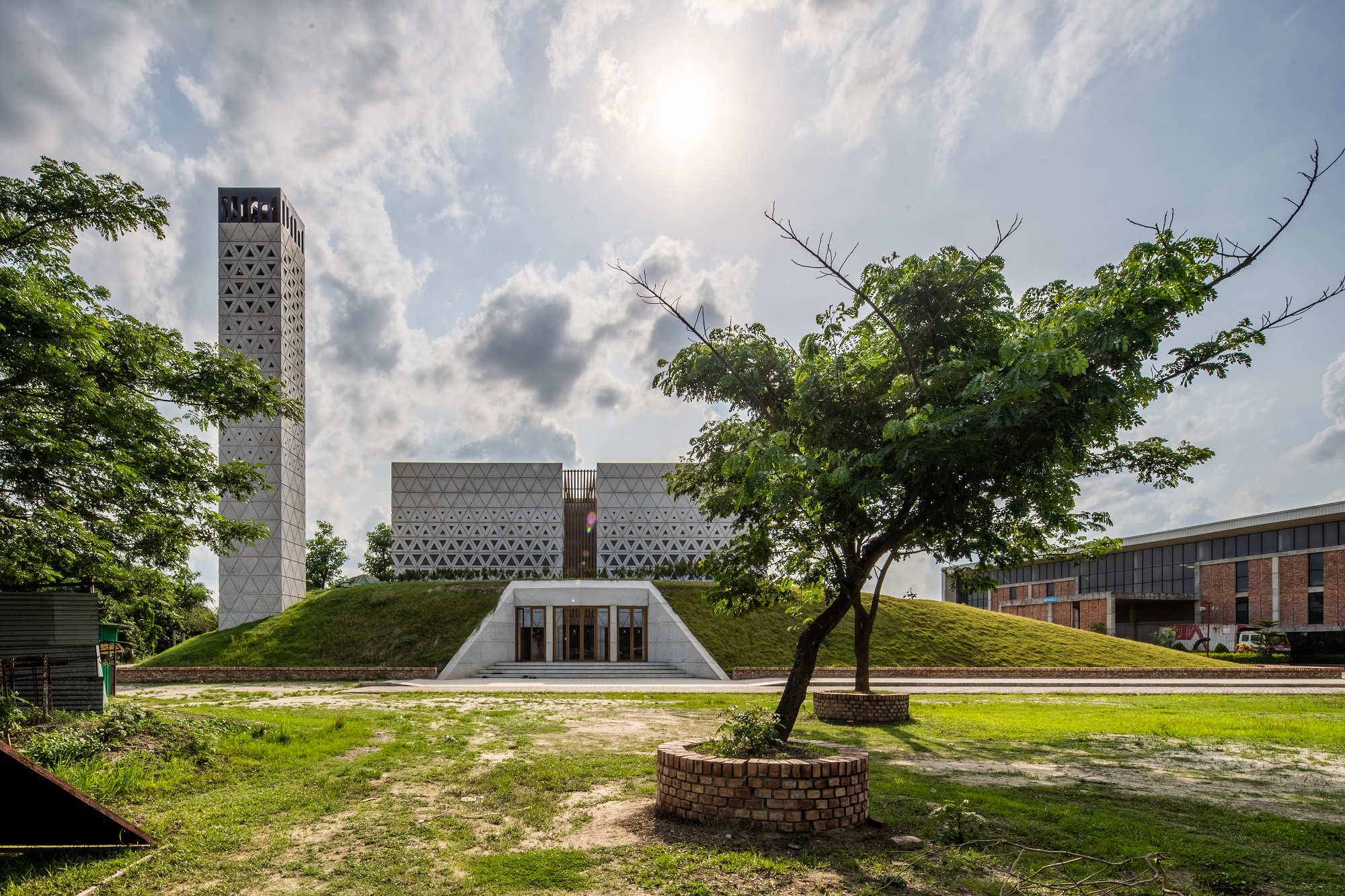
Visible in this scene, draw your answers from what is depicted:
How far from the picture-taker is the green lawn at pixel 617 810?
595cm

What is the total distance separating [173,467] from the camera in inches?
513

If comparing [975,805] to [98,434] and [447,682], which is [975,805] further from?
[447,682]

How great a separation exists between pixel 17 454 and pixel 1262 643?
2441 inches

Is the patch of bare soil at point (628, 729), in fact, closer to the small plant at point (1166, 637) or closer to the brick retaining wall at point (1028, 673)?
the brick retaining wall at point (1028, 673)

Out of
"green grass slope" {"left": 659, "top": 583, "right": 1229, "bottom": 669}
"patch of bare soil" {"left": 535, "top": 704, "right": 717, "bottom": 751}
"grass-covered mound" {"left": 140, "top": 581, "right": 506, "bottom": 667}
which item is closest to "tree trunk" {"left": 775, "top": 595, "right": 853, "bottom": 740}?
"patch of bare soil" {"left": 535, "top": 704, "right": 717, "bottom": 751}

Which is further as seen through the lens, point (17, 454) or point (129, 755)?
point (17, 454)

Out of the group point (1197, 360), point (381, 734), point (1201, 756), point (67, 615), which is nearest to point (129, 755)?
point (381, 734)

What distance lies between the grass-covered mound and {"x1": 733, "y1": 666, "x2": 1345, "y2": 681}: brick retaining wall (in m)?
14.5

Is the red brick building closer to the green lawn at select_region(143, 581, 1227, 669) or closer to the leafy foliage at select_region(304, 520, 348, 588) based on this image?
the green lawn at select_region(143, 581, 1227, 669)

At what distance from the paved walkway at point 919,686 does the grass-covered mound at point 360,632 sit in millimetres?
4262

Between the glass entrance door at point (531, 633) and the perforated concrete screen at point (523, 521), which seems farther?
the perforated concrete screen at point (523, 521)

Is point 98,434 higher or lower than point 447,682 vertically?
higher

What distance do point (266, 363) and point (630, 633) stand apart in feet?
89.3

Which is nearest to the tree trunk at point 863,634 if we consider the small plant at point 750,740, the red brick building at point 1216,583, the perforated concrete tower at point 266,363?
the small plant at point 750,740
